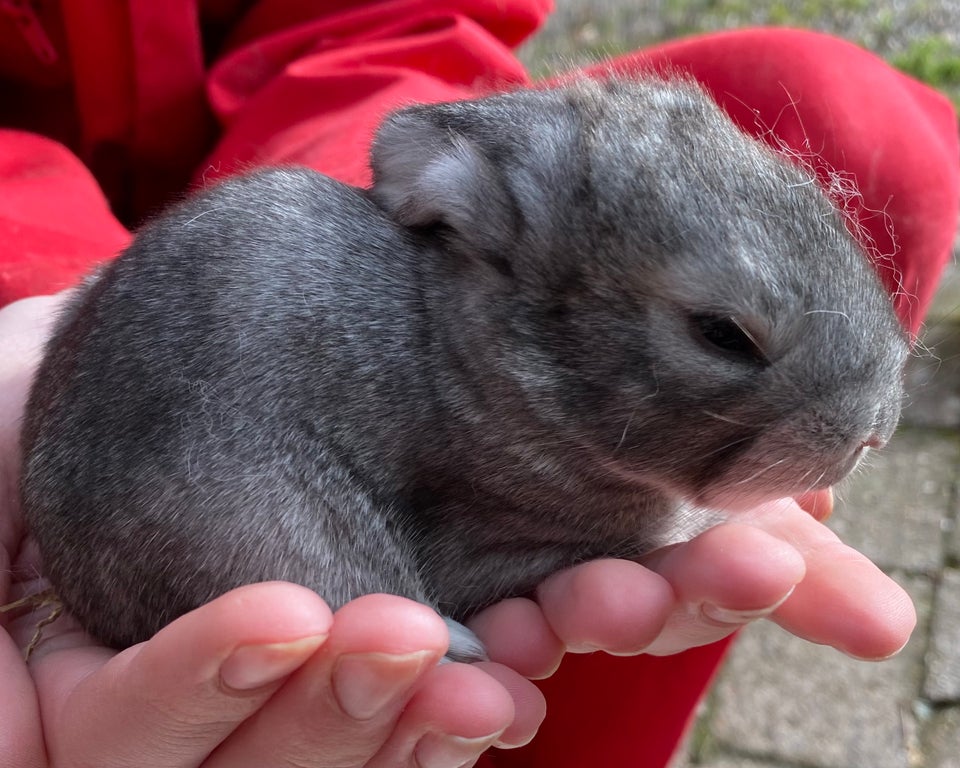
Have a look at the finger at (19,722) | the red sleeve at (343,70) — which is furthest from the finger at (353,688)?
the red sleeve at (343,70)

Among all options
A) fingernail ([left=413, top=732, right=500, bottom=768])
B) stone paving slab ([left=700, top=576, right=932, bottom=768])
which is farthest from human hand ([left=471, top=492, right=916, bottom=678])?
stone paving slab ([left=700, top=576, right=932, bottom=768])

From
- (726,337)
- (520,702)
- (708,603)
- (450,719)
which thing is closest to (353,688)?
(450,719)

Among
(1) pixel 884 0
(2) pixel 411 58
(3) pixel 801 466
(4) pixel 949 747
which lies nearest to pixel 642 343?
(3) pixel 801 466

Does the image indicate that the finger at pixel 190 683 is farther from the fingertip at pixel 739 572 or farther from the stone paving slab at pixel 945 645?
the stone paving slab at pixel 945 645

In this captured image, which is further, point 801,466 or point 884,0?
point 884,0

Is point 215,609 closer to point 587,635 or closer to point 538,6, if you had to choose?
point 587,635

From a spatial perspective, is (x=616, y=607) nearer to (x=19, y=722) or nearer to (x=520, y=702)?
(x=520, y=702)
